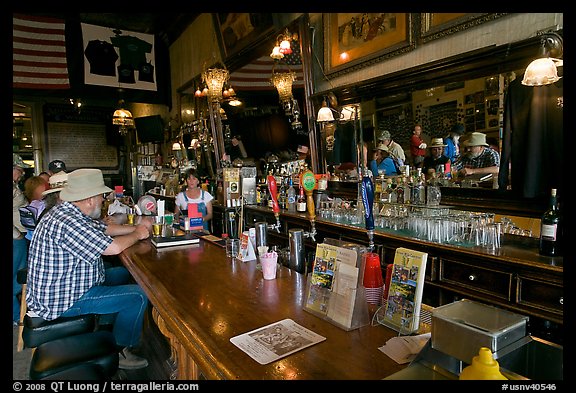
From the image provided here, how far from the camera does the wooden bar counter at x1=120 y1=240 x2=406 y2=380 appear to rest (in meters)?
1.09

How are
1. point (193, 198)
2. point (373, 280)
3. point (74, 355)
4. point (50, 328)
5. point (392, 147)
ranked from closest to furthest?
point (373, 280) → point (74, 355) → point (50, 328) → point (392, 147) → point (193, 198)

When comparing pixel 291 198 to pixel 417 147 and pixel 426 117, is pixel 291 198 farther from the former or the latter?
pixel 426 117

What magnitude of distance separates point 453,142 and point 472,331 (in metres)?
2.36


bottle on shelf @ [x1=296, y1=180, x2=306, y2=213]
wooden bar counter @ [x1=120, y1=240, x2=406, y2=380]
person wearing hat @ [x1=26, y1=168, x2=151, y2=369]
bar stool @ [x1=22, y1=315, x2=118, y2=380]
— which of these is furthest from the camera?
bottle on shelf @ [x1=296, y1=180, x2=306, y2=213]

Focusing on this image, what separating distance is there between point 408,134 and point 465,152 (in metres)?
0.58

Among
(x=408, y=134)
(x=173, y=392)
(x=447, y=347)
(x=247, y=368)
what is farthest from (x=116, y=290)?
(x=408, y=134)

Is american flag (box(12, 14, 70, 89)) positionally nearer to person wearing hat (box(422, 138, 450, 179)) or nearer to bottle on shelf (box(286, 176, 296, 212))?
bottle on shelf (box(286, 176, 296, 212))

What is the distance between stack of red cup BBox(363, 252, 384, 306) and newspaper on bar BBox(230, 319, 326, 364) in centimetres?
36

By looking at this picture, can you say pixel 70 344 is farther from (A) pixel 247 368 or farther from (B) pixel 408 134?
(B) pixel 408 134

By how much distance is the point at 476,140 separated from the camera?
2.80 meters

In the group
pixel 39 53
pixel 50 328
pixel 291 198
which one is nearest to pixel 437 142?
pixel 291 198

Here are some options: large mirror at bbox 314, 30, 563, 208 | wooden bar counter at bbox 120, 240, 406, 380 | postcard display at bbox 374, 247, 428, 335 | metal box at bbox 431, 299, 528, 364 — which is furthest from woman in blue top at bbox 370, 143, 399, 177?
metal box at bbox 431, 299, 528, 364

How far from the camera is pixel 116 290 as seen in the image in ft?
8.70

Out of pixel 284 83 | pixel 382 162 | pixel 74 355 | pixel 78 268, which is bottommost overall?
pixel 74 355
